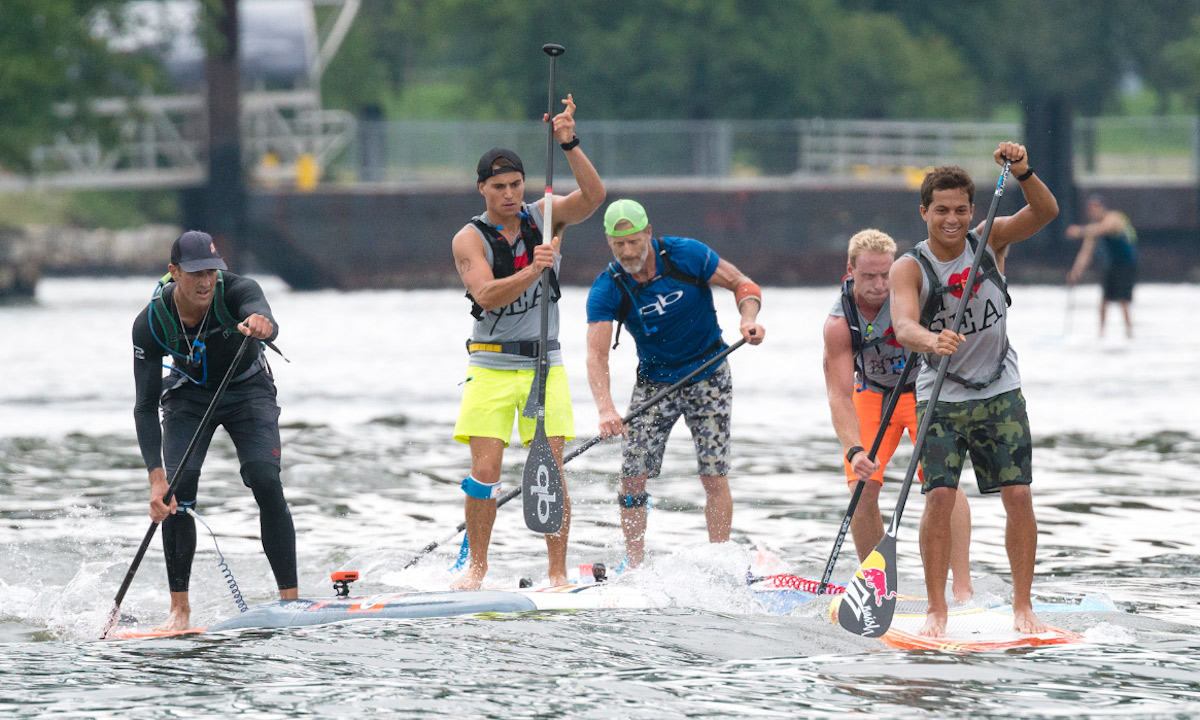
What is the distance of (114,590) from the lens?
888 cm

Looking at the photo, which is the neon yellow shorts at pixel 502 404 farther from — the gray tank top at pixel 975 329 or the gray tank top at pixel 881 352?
the gray tank top at pixel 975 329

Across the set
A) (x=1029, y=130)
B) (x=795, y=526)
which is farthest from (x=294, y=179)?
→ (x=795, y=526)

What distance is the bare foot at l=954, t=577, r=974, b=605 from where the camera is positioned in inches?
305

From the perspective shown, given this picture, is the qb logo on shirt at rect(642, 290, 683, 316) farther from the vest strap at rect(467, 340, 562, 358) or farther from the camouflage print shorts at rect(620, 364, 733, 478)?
the vest strap at rect(467, 340, 562, 358)

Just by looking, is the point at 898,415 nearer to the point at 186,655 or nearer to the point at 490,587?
the point at 490,587

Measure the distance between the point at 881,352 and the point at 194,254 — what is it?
9.87 ft

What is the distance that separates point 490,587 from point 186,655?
171 cm

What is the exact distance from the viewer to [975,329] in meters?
6.84

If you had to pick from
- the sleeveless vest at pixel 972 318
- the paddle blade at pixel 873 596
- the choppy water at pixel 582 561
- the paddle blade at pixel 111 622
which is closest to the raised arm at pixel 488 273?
the choppy water at pixel 582 561

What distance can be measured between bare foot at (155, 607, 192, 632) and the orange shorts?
9.84 feet

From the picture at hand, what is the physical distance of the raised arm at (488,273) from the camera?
25.2ft

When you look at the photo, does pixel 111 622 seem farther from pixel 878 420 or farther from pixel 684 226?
pixel 684 226

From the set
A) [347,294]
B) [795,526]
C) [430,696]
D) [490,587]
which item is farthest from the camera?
[347,294]

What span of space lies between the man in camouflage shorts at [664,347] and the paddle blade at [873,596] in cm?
157
